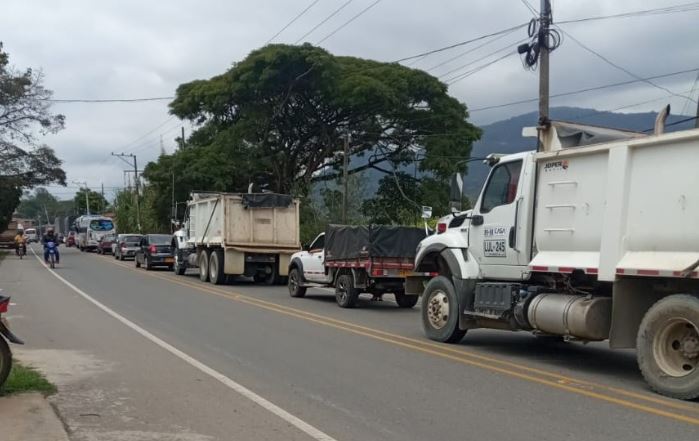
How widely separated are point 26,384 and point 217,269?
1689cm

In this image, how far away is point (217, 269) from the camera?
24.7m

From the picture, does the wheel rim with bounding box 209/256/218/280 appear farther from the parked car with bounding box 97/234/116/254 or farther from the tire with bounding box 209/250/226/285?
the parked car with bounding box 97/234/116/254

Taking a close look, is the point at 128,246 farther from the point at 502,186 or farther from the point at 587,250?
the point at 587,250

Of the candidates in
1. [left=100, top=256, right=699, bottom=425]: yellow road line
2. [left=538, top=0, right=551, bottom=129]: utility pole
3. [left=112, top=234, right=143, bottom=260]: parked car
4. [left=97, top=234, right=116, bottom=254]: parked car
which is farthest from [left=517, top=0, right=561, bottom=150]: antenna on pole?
[left=97, top=234, right=116, bottom=254]: parked car

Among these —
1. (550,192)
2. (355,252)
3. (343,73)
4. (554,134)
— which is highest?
(343,73)

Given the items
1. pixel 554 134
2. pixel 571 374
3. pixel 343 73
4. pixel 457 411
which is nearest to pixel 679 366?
pixel 571 374

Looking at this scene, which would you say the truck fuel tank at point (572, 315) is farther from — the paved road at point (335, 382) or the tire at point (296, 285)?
the tire at point (296, 285)

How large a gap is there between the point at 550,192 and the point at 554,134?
0.77 meters

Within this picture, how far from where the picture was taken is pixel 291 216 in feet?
82.3

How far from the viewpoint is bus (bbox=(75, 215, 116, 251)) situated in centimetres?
5847

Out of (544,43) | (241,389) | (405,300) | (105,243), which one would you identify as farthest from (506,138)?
(241,389)

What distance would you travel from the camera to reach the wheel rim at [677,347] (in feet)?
25.3

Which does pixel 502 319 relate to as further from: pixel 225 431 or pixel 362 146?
pixel 362 146

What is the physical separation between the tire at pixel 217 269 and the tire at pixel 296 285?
16.4 feet
